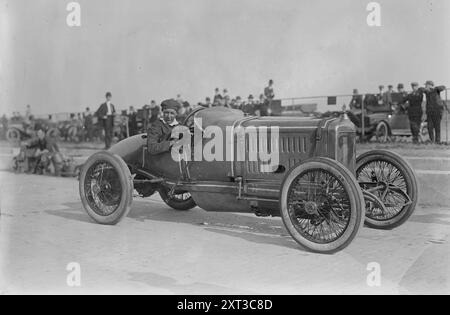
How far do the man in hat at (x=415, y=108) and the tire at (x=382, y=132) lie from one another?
1039 mm

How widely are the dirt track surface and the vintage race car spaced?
0.26 meters

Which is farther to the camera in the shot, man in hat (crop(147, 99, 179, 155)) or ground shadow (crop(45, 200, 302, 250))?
man in hat (crop(147, 99, 179, 155))

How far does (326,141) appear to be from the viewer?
5.96 metres

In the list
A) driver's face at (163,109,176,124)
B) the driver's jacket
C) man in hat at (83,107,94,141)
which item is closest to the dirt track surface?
the driver's jacket

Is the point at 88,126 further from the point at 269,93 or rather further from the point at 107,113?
the point at 269,93

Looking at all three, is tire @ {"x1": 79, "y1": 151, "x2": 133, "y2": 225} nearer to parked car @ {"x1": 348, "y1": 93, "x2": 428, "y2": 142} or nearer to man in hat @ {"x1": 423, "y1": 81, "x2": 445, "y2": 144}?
man in hat @ {"x1": 423, "y1": 81, "x2": 445, "y2": 144}

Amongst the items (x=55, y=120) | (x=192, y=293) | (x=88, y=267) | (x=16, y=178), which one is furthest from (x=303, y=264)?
(x=55, y=120)

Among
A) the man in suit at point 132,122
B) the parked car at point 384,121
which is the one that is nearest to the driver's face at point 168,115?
the parked car at point 384,121

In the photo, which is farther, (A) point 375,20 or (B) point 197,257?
(A) point 375,20

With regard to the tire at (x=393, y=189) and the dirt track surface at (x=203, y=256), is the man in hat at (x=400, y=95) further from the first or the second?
the tire at (x=393, y=189)

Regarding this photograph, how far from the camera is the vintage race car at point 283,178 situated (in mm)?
5512

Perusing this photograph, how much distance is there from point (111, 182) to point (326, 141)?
111 inches

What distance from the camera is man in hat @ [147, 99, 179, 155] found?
697 centimetres
